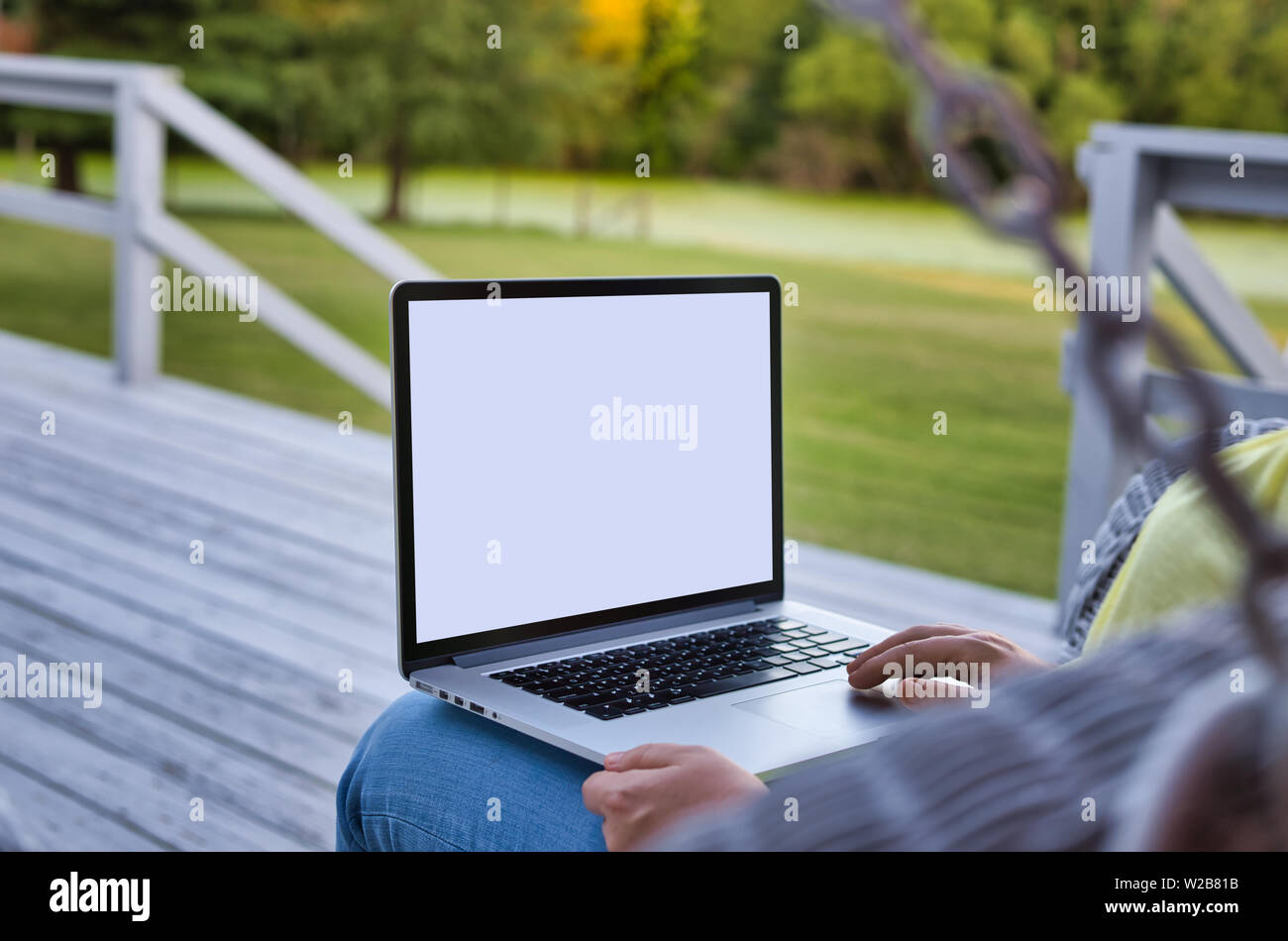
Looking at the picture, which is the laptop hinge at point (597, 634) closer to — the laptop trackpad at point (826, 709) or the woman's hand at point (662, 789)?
the laptop trackpad at point (826, 709)

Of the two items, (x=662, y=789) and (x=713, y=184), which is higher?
(x=713, y=184)

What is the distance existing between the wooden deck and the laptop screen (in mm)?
446

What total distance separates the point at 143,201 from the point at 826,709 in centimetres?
369

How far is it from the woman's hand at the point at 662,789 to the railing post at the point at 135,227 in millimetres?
3685

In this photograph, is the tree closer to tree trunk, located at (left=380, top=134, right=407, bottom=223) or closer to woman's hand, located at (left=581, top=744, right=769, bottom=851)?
tree trunk, located at (left=380, top=134, right=407, bottom=223)

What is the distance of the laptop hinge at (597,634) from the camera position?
1.05 meters

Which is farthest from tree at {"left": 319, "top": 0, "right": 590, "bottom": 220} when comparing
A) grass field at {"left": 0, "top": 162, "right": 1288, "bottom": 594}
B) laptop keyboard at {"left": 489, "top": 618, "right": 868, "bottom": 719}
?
laptop keyboard at {"left": 489, "top": 618, "right": 868, "bottom": 719}

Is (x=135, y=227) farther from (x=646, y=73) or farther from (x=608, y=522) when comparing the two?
(x=646, y=73)

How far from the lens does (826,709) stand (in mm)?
980

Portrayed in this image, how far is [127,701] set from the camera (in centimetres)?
207

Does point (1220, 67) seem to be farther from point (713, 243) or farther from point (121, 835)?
point (121, 835)

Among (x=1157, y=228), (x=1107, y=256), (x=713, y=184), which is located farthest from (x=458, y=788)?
(x=713, y=184)

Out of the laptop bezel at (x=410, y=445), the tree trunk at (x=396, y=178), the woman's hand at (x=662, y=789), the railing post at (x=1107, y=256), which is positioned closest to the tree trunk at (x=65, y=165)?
the tree trunk at (x=396, y=178)

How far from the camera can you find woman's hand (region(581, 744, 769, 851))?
716mm
